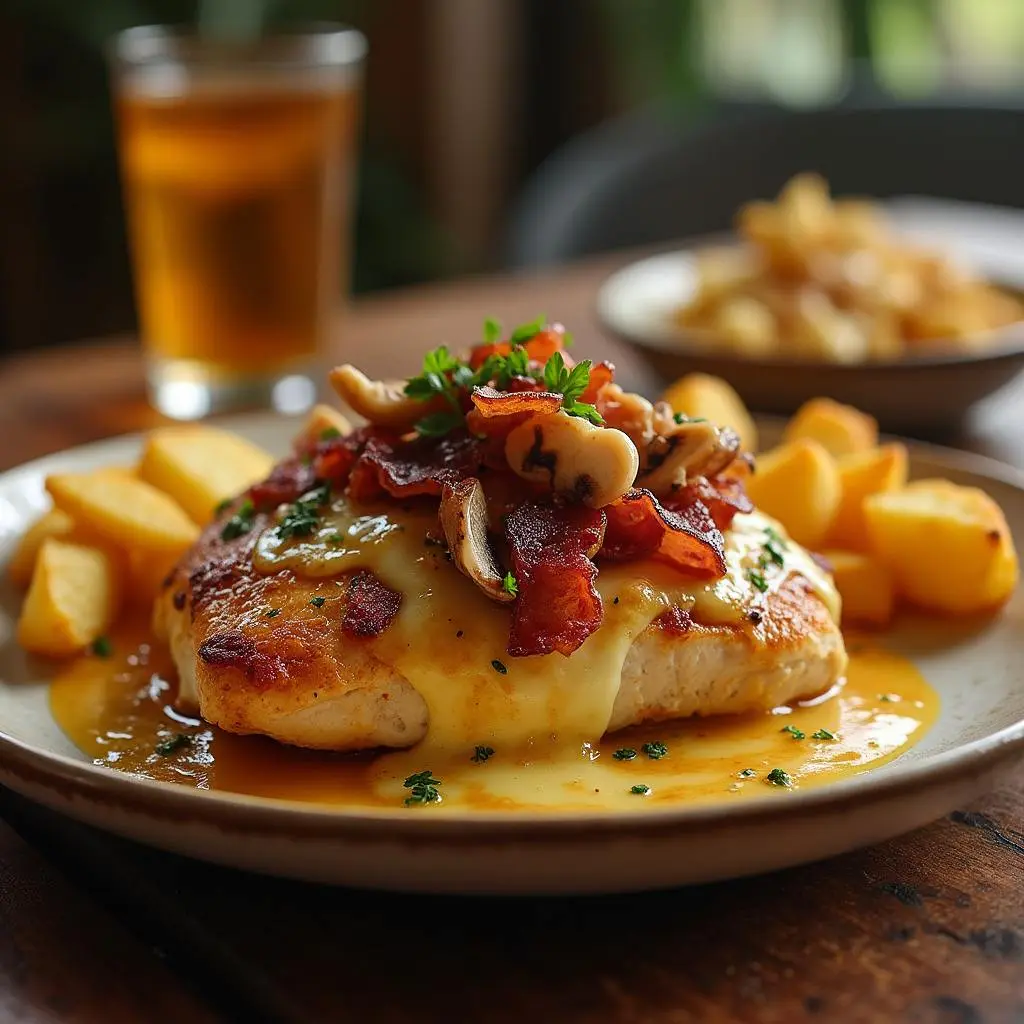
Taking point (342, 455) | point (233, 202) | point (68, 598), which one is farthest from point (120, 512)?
point (233, 202)

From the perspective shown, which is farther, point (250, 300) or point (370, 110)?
point (370, 110)

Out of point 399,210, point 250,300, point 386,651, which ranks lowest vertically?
point 399,210

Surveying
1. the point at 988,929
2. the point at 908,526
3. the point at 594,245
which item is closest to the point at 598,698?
the point at 988,929

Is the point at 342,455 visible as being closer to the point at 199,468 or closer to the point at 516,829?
the point at 199,468

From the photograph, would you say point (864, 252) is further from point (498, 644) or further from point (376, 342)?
point (498, 644)

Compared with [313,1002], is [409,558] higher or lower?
higher

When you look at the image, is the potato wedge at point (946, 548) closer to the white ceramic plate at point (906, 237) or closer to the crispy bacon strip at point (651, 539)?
the crispy bacon strip at point (651, 539)
